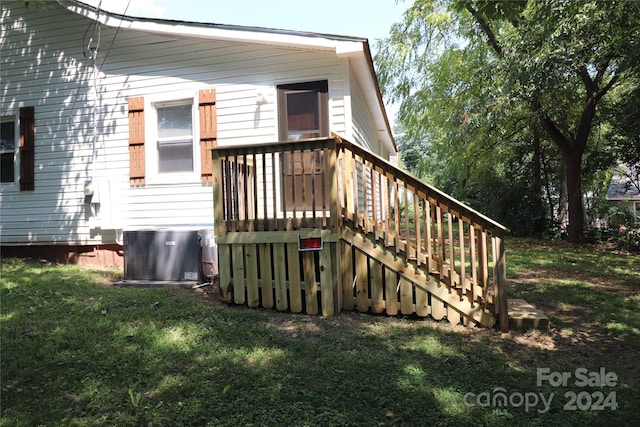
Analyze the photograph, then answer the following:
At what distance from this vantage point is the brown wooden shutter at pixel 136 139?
6.77 meters

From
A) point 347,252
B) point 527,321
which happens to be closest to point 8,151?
point 347,252

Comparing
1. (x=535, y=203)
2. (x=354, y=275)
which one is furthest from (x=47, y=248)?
(x=535, y=203)

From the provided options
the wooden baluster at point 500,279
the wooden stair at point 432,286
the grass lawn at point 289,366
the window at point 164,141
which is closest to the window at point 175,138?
the window at point 164,141

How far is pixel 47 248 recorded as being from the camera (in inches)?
289

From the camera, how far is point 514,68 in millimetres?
8531

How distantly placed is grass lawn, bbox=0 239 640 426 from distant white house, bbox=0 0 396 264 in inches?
99.7

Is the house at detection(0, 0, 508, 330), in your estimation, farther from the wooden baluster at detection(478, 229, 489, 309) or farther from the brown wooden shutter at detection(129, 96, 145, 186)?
the wooden baluster at detection(478, 229, 489, 309)

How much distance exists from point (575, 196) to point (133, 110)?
38.8 feet

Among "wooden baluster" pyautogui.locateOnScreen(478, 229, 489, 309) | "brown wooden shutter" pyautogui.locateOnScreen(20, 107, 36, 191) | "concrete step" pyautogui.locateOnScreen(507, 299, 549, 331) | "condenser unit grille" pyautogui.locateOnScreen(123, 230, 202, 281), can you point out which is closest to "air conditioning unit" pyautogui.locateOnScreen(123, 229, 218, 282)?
"condenser unit grille" pyautogui.locateOnScreen(123, 230, 202, 281)

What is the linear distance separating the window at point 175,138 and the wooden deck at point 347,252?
252cm

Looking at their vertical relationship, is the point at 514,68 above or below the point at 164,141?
above

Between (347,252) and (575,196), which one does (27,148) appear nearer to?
(347,252)

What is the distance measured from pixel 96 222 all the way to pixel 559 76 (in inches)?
370

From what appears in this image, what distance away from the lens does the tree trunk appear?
11.9m
